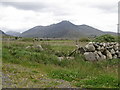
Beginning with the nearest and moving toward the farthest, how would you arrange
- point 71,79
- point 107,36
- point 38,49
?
point 71,79 < point 38,49 < point 107,36

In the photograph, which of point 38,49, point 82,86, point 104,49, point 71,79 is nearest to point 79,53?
point 104,49

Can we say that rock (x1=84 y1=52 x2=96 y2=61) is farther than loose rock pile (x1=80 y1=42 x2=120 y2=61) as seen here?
No

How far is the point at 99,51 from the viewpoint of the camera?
1812 cm

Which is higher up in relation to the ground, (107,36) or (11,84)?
(107,36)

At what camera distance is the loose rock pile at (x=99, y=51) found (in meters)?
17.0

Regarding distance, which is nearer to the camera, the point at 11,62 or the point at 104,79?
the point at 104,79

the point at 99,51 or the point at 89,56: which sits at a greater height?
the point at 99,51

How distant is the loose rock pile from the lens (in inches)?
670

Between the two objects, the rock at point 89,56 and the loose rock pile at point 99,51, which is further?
the loose rock pile at point 99,51

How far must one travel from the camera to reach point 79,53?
60.2ft

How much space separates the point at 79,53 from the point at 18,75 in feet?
29.2

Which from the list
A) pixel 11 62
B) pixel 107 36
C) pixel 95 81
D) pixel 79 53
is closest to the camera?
pixel 95 81

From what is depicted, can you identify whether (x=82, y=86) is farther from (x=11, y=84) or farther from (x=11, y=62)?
(x=11, y=62)

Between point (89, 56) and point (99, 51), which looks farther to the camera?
point (99, 51)
